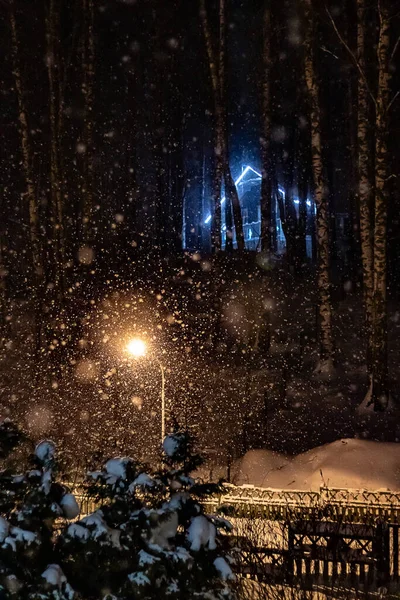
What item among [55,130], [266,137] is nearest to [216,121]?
[266,137]

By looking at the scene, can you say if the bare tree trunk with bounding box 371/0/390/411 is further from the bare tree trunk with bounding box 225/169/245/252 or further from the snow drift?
the bare tree trunk with bounding box 225/169/245/252

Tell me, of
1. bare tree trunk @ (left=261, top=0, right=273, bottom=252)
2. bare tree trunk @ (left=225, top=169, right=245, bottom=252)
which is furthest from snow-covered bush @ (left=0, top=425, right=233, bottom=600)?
bare tree trunk @ (left=225, top=169, right=245, bottom=252)

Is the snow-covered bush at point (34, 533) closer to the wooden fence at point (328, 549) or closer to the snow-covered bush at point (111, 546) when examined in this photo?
the snow-covered bush at point (111, 546)

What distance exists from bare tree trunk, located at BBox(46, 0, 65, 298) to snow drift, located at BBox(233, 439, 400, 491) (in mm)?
10628

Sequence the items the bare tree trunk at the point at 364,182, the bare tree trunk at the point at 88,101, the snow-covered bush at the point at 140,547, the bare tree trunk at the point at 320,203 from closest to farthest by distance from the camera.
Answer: the snow-covered bush at the point at 140,547
the bare tree trunk at the point at 364,182
the bare tree trunk at the point at 320,203
the bare tree trunk at the point at 88,101

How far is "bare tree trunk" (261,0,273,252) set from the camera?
58.9 feet

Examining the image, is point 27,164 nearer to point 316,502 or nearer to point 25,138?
point 25,138

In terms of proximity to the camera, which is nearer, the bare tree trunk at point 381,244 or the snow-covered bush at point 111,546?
the snow-covered bush at point 111,546

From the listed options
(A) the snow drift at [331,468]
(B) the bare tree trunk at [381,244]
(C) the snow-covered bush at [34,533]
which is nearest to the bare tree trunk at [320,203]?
(B) the bare tree trunk at [381,244]

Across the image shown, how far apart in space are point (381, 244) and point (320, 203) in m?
3.08

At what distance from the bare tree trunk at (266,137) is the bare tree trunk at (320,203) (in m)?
2.64

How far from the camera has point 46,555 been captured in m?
4.19

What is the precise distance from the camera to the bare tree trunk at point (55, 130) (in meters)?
Result: 18.5

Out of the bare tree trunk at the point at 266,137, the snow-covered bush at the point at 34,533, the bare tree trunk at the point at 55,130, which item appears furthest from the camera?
the bare tree trunk at the point at 55,130
